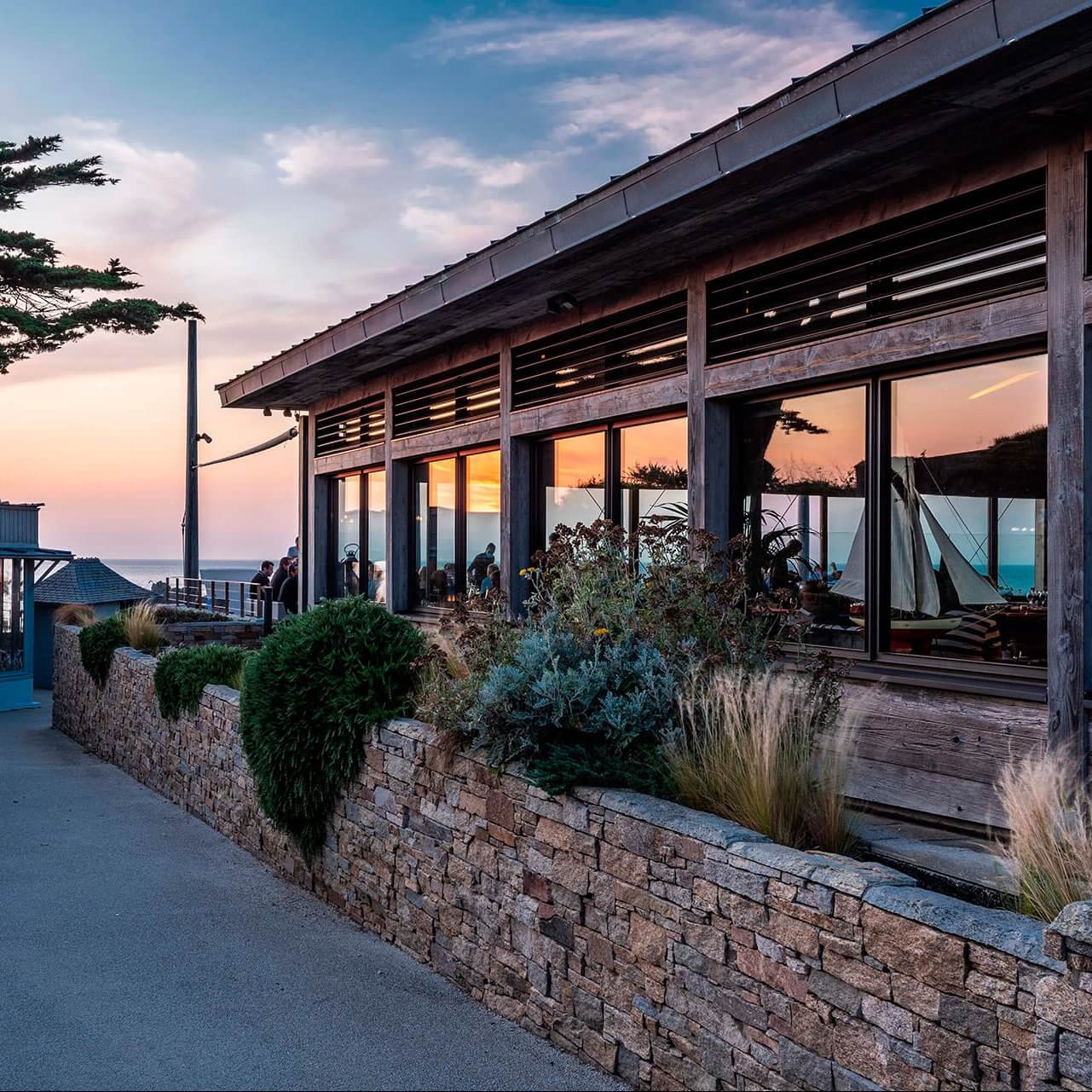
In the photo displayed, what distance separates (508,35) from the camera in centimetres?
1220

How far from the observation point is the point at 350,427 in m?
13.8

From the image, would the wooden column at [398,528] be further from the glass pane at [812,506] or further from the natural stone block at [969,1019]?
the natural stone block at [969,1019]

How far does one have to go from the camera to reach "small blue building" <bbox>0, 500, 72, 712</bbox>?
814 inches

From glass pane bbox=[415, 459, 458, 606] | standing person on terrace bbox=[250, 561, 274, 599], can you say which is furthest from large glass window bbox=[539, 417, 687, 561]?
standing person on terrace bbox=[250, 561, 274, 599]

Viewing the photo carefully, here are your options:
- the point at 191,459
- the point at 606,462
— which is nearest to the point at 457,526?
the point at 606,462

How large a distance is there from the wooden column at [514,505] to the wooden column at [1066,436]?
521 cm

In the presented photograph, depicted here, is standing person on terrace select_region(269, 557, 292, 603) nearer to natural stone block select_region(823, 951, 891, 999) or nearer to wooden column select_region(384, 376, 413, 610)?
wooden column select_region(384, 376, 413, 610)

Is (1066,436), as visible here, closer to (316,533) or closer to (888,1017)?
(888,1017)

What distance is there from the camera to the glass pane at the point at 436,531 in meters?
11.5

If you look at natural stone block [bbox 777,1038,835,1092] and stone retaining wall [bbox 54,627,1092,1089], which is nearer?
stone retaining wall [bbox 54,627,1092,1089]

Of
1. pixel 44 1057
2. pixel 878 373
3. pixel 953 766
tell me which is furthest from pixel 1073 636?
pixel 44 1057

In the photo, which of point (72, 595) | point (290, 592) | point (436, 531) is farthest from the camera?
point (72, 595)

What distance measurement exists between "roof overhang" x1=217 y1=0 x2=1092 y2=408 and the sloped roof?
18889 mm

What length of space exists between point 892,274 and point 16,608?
18968mm
